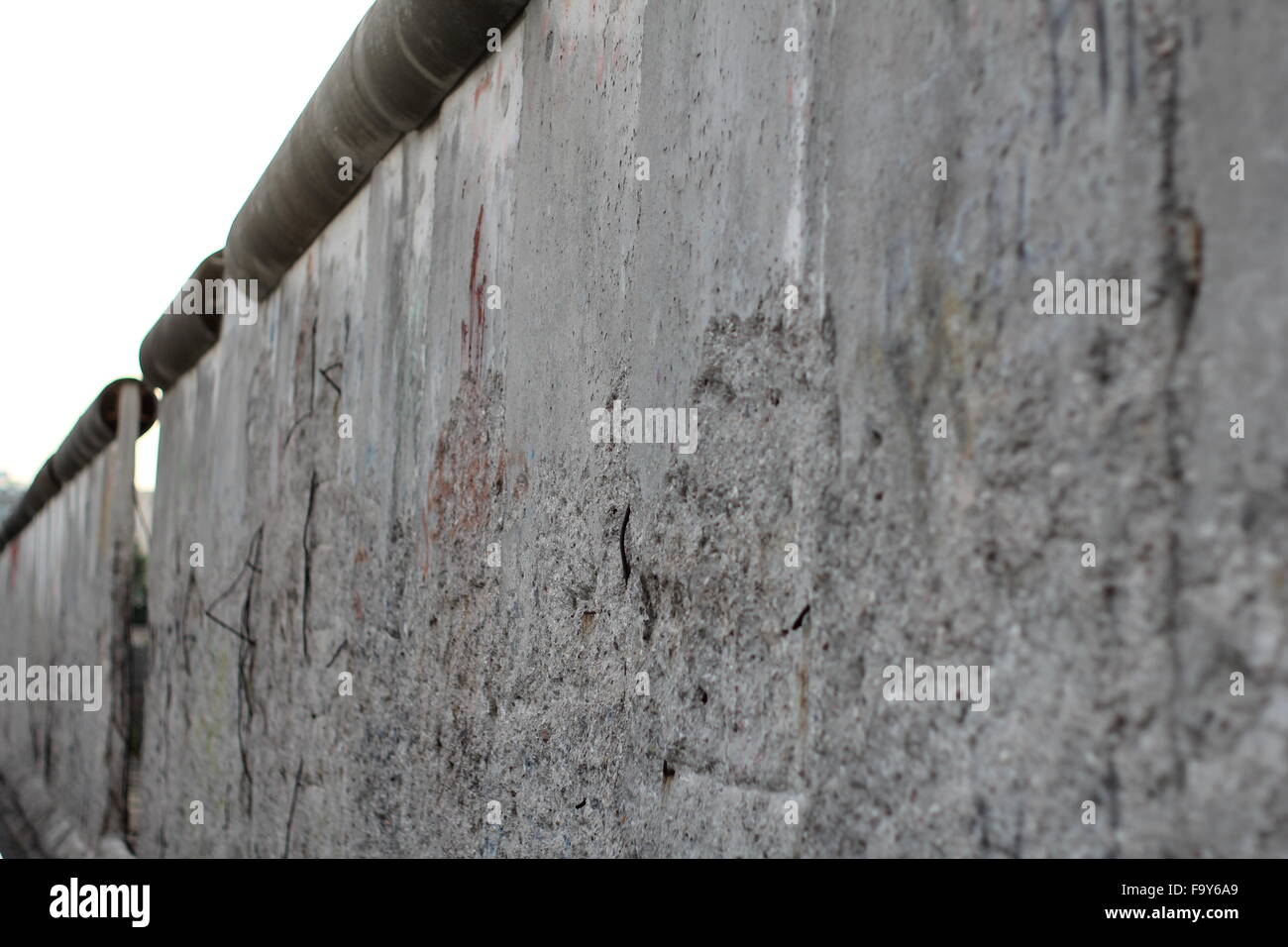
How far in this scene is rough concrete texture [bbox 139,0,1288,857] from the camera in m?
0.91

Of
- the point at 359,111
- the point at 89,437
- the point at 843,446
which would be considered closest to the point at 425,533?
the point at 359,111

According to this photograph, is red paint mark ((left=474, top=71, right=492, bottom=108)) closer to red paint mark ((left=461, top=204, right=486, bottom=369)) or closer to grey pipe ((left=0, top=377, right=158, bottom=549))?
red paint mark ((left=461, top=204, right=486, bottom=369))

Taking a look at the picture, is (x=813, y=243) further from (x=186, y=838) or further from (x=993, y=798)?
(x=186, y=838)

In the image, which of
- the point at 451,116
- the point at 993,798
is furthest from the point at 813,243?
the point at 451,116

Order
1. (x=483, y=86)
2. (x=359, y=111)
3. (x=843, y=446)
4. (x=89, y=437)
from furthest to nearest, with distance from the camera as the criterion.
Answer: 1. (x=89, y=437)
2. (x=359, y=111)
3. (x=483, y=86)
4. (x=843, y=446)

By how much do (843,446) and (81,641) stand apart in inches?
330

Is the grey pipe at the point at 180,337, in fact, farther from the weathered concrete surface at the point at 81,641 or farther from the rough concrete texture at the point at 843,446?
the rough concrete texture at the point at 843,446

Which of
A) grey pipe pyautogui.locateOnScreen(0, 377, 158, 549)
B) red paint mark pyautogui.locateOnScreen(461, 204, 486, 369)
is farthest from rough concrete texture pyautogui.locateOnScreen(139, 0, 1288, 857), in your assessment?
grey pipe pyautogui.locateOnScreen(0, 377, 158, 549)

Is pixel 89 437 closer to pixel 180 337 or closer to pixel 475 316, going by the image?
pixel 180 337

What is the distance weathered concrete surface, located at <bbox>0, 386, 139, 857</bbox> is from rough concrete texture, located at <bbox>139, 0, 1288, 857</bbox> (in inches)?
194

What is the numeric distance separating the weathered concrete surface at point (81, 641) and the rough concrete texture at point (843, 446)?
492 centimetres

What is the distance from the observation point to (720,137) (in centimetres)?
167

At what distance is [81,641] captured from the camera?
861 cm
